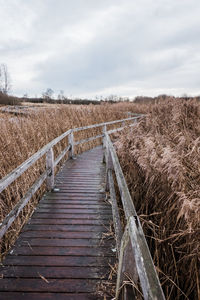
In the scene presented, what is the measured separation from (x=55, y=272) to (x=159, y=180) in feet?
5.75

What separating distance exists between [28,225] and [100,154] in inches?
225

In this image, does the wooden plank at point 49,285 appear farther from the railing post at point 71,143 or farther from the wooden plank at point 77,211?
the railing post at point 71,143

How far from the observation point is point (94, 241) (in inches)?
111

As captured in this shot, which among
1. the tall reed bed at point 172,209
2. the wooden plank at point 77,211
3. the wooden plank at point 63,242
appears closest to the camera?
the tall reed bed at point 172,209

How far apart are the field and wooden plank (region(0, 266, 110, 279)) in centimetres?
41

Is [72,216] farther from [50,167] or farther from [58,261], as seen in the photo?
[50,167]

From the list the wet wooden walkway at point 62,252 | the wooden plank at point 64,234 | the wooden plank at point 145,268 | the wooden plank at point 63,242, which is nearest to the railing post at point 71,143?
the wet wooden walkway at point 62,252

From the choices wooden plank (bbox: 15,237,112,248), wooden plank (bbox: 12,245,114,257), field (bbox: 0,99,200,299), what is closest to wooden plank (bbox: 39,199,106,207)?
field (bbox: 0,99,200,299)

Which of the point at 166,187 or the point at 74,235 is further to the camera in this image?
the point at 74,235

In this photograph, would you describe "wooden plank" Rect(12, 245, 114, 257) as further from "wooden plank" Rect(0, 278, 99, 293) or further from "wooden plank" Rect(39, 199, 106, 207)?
"wooden plank" Rect(39, 199, 106, 207)

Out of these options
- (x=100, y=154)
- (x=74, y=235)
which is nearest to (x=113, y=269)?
(x=74, y=235)

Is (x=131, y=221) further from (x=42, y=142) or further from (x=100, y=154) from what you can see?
(x=100, y=154)

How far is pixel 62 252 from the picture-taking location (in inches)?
102

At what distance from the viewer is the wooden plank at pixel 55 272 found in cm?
221
